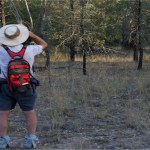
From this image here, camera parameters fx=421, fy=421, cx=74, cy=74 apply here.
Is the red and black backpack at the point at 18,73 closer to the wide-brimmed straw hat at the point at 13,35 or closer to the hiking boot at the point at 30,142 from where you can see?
the wide-brimmed straw hat at the point at 13,35

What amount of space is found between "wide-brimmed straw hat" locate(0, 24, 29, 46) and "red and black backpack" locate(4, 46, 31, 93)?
120 millimetres

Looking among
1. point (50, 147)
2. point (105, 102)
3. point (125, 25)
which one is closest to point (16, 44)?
point (50, 147)

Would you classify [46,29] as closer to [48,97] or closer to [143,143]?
[48,97]

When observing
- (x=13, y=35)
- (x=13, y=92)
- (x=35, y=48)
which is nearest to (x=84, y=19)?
(x=35, y=48)

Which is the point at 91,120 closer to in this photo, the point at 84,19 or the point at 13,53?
the point at 13,53

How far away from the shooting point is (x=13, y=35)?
5.17 m

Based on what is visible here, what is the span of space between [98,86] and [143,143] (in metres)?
5.40

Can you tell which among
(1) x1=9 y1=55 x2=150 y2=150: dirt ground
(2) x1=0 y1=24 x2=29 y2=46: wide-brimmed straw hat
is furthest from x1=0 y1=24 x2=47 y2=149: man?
(1) x1=9 y1=55 x2=150 y2=150: dirt ground

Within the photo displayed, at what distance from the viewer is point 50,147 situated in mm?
5398

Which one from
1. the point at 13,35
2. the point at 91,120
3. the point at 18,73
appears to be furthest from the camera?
the point at 91,120

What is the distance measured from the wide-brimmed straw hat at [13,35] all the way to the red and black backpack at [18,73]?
4.7 inches

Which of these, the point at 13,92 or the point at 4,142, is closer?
the point at 13,92

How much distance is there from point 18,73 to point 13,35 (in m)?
0.49

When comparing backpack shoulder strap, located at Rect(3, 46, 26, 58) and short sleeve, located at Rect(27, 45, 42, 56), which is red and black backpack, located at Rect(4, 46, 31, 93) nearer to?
backpack shoulder strap, located at Rect(3, 46, 26, 58)
